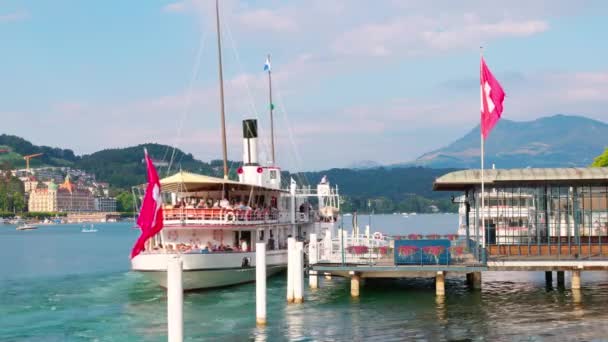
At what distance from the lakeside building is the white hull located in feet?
41.4

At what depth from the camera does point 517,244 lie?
1454 inches

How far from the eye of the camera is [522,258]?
35.6 m

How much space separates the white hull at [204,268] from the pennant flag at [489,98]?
16.1 meters

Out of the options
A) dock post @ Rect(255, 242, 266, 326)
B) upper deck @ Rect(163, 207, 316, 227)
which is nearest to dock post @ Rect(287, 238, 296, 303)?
dock post @ Rect(255, 242, 266, 326)

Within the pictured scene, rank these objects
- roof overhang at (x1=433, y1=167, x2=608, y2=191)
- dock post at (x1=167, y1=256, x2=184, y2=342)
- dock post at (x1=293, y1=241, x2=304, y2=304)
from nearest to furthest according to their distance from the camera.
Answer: dock post at (x1=167, y1=256, x2=184, y2=342) < dock post at (x1=293, y1=241, x2=304, y2=304) < roof overhang at (x1=433, y1=167, x2=608, y2=191)

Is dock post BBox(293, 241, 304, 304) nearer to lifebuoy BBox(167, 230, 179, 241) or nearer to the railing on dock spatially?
the railing on dock

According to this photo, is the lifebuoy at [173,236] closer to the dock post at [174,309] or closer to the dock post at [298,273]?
the dock post at [298,273]

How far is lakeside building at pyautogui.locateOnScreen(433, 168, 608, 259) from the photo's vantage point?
117 feet

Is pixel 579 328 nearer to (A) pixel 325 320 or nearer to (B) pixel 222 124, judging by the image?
(A) pixel 325 320

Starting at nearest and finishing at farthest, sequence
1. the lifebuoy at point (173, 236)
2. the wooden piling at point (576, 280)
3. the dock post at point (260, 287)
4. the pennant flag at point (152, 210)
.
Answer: the pennant flag at point (152, 210) → the dock post at point (260, 287) → the wooden piling at point (576, 280) → the lifebuoy at point (173, 236)

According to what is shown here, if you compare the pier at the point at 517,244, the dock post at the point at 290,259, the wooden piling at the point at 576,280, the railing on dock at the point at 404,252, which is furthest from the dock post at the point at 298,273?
the wooden piling at the point at 576,280

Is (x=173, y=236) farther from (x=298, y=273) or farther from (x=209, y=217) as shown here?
(x=298, y=273)

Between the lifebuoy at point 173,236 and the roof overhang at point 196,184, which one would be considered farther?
the lifebuoy at point 173,236

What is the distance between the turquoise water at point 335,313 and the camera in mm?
30016
